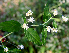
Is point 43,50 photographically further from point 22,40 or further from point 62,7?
point 62,7

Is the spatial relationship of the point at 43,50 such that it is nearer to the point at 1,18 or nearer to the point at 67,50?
the point at 67,50

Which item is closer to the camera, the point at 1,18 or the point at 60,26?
the point at 60,26

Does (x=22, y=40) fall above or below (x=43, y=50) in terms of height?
above

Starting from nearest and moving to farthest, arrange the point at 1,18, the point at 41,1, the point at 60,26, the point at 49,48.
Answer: the point at 49,48
the point at 60,26
the point at 1,18
the point at 41,1

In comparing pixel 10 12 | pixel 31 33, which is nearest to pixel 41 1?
pixel 10 12

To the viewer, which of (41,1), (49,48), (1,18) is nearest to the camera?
(49,48)

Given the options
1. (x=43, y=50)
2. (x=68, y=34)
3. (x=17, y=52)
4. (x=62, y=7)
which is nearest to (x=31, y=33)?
(x=17, y=52)

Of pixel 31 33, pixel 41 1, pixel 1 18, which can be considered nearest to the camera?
pixel 31 33

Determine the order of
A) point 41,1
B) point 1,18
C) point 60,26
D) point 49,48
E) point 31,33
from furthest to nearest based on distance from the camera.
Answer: point 41,1 → point 1,18 → point 60,26 → point 49,48 → point 31,33

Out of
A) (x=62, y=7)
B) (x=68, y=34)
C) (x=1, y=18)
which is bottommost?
(x=68, y=34)
